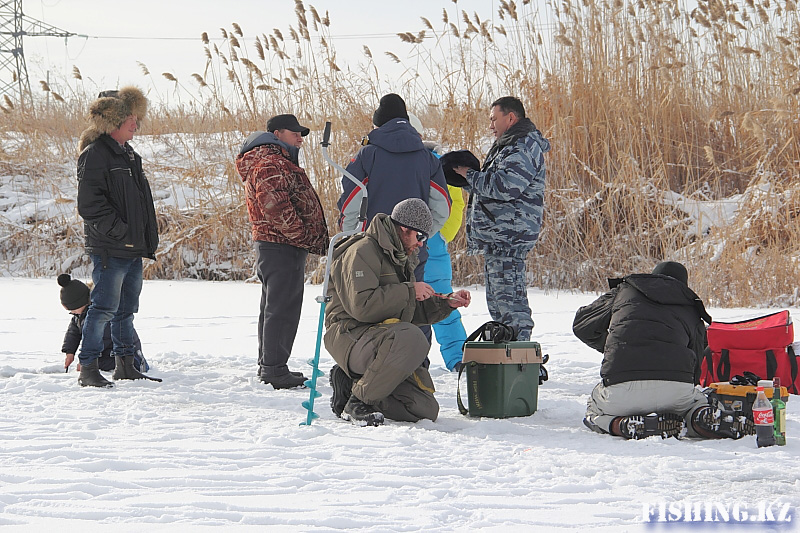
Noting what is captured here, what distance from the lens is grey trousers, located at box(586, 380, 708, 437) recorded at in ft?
14.2

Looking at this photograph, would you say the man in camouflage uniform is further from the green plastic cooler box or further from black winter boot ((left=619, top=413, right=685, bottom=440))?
black winter boot ((left=619, top=413, right=685, bottom=440))

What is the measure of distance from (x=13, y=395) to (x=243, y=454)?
6.76 ft

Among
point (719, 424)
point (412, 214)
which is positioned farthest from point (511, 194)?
point (719, 424)

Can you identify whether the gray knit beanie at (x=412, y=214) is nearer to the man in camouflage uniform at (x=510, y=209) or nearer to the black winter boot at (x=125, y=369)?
the man in camouflage uniform at (x=510, y=209)

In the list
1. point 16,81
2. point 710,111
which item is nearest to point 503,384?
point 710,111

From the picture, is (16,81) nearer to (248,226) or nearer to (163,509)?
(248,226)

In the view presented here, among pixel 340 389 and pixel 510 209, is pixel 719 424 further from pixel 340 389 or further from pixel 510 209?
pixel 510 209

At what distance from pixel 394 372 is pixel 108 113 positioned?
2.49 meters

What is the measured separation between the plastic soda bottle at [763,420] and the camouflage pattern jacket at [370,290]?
1571 millimetres

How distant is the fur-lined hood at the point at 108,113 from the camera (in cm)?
567

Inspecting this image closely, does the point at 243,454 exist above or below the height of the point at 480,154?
below

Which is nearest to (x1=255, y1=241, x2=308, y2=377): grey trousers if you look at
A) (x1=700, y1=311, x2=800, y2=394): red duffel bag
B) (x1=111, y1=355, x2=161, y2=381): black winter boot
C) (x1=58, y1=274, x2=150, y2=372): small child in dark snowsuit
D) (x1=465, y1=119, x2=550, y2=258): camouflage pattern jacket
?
(x1=111, y1=355, x2=161, y2=381): black winter boot

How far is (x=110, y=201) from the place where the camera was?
5742 millimetres

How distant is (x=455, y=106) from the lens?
33.9ft
